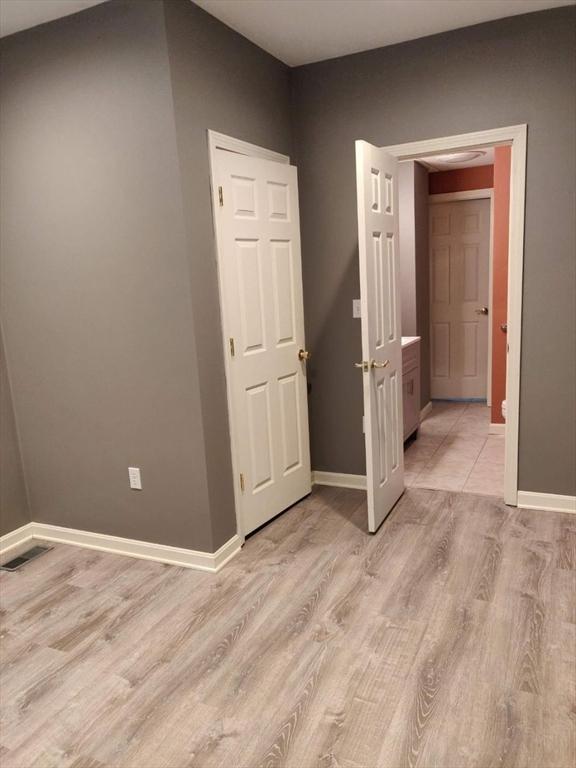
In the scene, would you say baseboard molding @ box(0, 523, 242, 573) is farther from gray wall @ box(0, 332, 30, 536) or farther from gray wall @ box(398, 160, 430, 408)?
gray wall @ box(398, 160, 430, 408)

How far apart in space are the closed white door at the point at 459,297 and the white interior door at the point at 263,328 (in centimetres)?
305

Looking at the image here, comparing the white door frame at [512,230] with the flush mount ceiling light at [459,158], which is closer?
the white door frame at [512,230]

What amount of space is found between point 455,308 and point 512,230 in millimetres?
3031

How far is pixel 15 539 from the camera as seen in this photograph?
323cm

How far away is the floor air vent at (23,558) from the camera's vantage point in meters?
2.97

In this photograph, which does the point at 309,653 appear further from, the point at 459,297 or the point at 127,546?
the point at 459,297

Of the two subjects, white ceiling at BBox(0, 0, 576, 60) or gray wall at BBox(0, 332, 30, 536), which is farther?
gray wall at BBox(0, 332, 30, 536)

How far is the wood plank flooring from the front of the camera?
1.74 metres

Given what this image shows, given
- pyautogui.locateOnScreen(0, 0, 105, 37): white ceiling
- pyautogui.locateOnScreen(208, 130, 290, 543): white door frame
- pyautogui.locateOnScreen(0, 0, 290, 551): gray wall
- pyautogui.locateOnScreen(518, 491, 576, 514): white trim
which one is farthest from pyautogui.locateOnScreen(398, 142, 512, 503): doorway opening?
pyautogui.locateOnScreen(0, 0, 105, 37): white ceiling

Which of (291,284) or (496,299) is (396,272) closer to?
(291,284)

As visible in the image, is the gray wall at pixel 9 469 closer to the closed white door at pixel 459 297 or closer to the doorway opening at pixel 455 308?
the doorway opening at pixel 455 308

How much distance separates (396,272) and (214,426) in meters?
1.40

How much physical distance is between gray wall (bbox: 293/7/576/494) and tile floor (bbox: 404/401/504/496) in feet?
1.51

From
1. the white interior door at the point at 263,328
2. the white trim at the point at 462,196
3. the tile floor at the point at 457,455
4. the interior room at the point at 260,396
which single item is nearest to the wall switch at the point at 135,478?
the interior room at the point at 260,396
